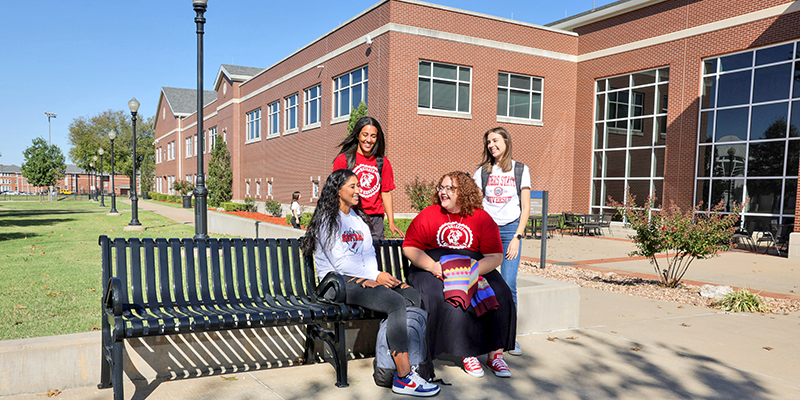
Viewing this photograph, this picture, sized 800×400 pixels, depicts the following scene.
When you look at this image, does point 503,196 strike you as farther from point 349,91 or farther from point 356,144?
point 349,91

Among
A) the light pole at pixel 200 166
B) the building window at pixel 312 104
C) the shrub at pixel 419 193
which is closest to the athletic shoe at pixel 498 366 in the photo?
the light pole at pixel 200 166

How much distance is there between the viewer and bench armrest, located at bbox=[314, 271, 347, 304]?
12.6ft

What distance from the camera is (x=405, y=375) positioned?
3650 millimetres

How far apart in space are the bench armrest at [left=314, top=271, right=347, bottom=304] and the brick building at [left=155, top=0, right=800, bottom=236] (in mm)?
15784

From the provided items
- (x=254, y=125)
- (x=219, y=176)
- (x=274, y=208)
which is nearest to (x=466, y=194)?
(x=274, y=208)

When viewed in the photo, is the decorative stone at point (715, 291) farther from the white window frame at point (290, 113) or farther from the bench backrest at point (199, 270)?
the white window frame at point (290, 113)

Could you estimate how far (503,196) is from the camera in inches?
184

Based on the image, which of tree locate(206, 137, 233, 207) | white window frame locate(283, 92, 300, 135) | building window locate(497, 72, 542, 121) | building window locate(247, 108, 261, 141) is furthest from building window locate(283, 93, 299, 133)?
building window locate(497, 72, 542, 121)

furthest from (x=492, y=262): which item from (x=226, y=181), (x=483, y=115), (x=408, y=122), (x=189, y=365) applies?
(x=226, y=181)

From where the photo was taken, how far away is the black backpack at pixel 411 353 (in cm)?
371

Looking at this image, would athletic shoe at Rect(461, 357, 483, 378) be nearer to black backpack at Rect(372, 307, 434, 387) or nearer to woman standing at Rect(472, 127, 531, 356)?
black backpack at Rect(372, 307, 434, 387)

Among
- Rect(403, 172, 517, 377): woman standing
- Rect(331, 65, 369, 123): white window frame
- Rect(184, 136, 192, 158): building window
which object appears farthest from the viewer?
Rect(184, 136, 192, 158): building window

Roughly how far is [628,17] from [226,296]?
21.2 metres

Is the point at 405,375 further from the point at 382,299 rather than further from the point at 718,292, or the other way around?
the point at 718,292
